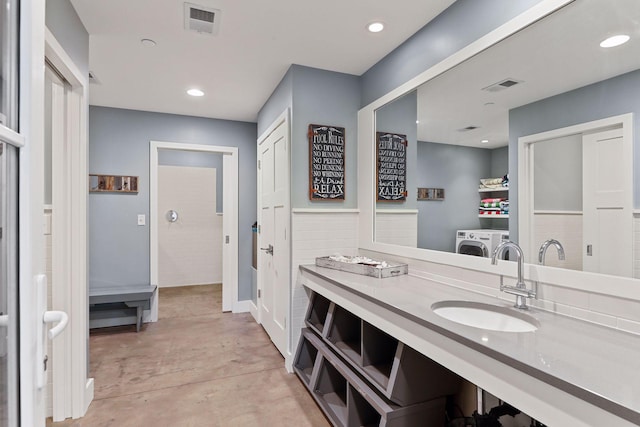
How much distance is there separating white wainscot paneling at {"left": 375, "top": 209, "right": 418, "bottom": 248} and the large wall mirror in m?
0.02

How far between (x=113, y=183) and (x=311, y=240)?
254cm

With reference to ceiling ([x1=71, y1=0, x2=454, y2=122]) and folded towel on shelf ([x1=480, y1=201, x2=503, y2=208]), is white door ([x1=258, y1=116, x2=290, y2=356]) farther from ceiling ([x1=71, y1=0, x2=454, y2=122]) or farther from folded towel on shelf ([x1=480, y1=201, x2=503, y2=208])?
folded towel on shelf ([x1=480, y1=201, x2=503, y2=208])

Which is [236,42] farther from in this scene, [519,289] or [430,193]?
[519,289]

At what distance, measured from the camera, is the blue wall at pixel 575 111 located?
3.84 ft

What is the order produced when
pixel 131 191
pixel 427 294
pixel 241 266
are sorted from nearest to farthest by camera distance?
pixel 427 294
pixel 131 191
pixel 241 266

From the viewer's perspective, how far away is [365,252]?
2764mm

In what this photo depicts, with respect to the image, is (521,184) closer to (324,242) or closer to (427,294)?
(427,294)

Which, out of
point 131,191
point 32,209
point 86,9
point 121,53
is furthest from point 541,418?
point 131,191

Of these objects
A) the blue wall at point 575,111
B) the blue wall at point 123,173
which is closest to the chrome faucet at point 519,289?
the blue wall at point 575,111

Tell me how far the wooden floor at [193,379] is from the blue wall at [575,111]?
1.82m

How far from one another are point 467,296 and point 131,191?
3665mm

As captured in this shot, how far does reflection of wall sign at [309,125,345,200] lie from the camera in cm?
270

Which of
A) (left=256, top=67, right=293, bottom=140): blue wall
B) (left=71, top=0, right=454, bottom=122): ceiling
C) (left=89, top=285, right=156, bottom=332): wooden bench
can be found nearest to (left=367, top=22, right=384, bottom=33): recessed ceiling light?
(left=71, top=0, right=454, bottom=122): ceiling

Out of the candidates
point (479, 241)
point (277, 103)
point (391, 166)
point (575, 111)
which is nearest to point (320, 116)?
point (277, 103)
